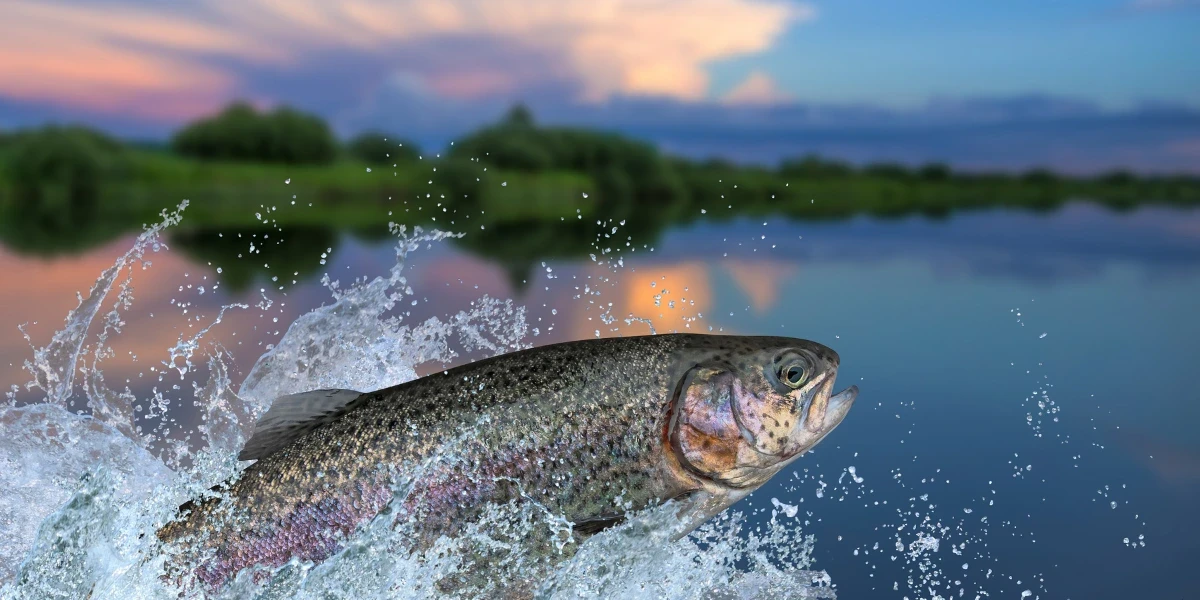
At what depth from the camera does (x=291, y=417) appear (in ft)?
15.1

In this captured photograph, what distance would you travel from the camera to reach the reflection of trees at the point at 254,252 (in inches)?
1433

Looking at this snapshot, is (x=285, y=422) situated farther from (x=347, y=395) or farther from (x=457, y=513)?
(x=457, y=513)

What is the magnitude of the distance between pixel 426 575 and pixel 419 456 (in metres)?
0.56

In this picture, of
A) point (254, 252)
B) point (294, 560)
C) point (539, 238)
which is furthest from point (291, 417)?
point (539, 238)

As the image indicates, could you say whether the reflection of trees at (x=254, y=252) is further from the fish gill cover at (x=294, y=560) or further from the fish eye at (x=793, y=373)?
the fish eye at (x=793, y=373)

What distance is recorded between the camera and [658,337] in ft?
15.5

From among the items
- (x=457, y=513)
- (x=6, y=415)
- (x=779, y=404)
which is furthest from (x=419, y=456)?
(x=6, y=415)

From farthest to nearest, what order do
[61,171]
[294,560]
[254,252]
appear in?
[61,171] → [254,252] → [294,560]

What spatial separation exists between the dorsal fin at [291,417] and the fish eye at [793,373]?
77.7 inches

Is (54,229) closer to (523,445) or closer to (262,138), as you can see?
(262,138)

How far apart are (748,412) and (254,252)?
1719 inches

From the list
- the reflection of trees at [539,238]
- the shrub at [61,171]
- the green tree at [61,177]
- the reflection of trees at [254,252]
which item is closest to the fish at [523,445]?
the reflection of trees at [539,238]

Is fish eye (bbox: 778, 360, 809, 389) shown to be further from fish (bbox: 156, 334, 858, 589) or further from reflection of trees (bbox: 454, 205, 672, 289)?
reflection of trees (bbox: 454, 205, 672, 289)

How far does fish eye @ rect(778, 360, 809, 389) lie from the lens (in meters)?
4.61
